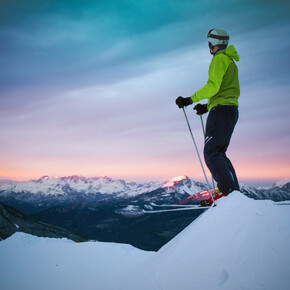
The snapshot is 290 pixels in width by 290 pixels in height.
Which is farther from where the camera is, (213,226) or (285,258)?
(213,226)

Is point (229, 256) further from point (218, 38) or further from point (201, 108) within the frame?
point (218, 38)

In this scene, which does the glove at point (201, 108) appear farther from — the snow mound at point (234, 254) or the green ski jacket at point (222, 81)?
the snow mound at point (234, 254)

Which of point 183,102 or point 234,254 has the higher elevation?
point 183,102

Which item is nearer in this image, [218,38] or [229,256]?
[229,256]

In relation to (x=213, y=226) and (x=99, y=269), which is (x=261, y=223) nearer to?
(x=213, y=226)

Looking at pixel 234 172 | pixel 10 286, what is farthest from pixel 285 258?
pixel 10 286

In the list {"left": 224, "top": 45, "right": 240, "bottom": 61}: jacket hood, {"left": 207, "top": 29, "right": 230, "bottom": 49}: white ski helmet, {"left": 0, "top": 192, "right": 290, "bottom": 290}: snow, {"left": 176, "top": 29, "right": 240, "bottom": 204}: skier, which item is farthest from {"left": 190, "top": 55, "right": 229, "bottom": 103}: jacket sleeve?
{"left": 0, "top": 192, "right": 290, "bottom": 290}: snow

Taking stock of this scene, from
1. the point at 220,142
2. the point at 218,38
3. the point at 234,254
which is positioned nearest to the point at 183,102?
the point at 220,142

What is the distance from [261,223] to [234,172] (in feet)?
6.81

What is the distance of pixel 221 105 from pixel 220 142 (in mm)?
757

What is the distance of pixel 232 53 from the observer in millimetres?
4191

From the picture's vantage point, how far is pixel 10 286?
16.3 ft

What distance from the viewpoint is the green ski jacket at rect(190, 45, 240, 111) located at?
3895 mm

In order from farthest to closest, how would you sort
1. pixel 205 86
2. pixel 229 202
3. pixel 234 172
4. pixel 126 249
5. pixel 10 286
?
pixel 126 249, pixel 10 286, pixel 234 172, pixel 205 86, pixel 229 202
